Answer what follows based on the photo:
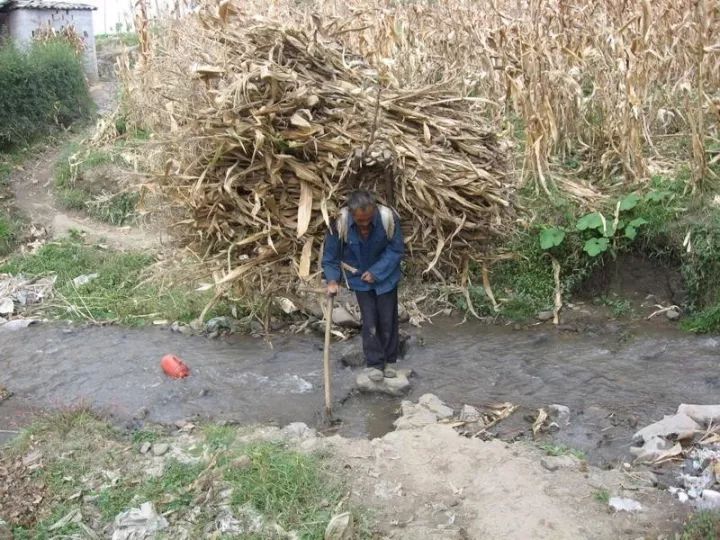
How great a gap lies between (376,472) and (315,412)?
1.11 meters

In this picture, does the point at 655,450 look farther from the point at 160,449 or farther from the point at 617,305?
the point at 160,449

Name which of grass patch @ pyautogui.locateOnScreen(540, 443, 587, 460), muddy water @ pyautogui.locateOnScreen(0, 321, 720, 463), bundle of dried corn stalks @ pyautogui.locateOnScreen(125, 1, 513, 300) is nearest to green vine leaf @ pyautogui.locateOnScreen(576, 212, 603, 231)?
bundle of dried corn stalks @ pyautogui.locateOnScreen(125, 1, 513, 300)

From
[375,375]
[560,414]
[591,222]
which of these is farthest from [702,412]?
[591,222]

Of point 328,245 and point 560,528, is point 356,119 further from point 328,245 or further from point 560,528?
point 560,528

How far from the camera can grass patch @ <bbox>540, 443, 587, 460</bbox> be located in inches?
156

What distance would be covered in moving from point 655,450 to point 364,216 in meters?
2.13

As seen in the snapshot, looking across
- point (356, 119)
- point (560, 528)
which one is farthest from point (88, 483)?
point (356, 119)

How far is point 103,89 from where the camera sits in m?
15.9

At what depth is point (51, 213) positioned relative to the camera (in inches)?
374

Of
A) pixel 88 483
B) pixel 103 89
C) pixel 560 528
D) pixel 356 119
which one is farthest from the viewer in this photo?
pixel 103 89

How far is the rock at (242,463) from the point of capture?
12.3 feet

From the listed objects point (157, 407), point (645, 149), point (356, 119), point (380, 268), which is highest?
point (356, 119)

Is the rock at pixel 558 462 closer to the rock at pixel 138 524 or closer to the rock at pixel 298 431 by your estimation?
the rock at pixel 298 431

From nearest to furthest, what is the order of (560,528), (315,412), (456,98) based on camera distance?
(560,528) < (315,412) < (456,98)
